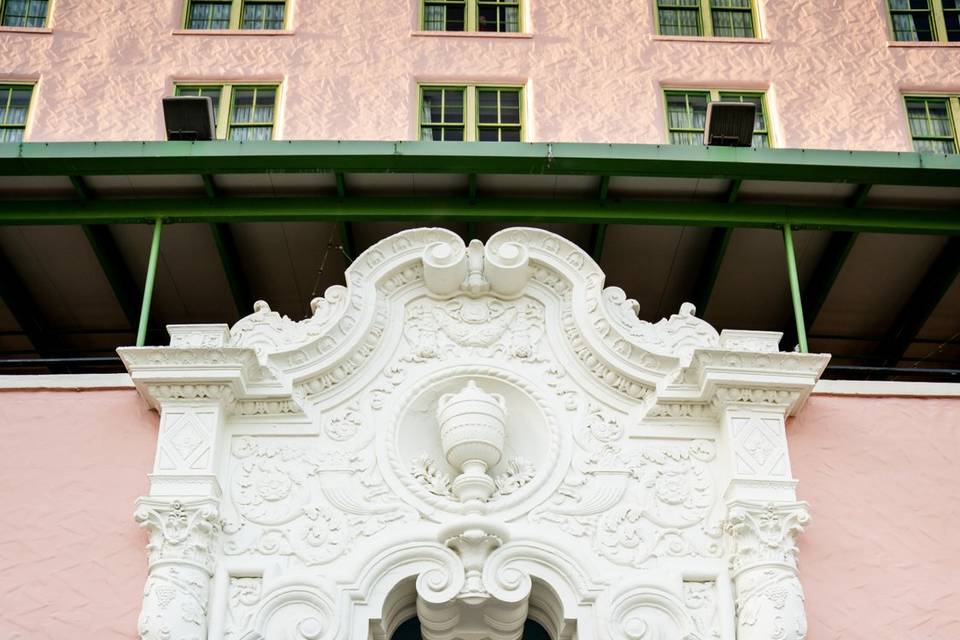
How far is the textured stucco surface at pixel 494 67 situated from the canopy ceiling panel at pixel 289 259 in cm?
238

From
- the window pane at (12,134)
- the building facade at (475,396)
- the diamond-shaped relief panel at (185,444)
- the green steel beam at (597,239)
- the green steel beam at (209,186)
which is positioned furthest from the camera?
the window pane at (12,134)

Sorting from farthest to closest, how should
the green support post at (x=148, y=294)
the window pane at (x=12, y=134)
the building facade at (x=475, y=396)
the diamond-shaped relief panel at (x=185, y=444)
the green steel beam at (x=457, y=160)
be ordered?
the window pane at (x=12, y=134) < the green steel beam at (x=457, y=160) < the green support post at (x=148, y=294) < the diamond-shaped relief panel at (x=185, y=444) < the building facade at (x=475, y=396)

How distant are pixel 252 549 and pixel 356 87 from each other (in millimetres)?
7422

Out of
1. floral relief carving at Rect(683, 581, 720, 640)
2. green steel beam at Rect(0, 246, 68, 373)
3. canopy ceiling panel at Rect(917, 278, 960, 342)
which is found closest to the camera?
floral relief carving at Rect(683, 581, 720, 640)

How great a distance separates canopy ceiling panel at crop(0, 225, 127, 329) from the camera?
14070 mm

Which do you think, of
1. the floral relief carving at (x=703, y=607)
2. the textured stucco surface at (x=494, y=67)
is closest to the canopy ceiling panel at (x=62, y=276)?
the textured stucco surface at (x=494, y=67)

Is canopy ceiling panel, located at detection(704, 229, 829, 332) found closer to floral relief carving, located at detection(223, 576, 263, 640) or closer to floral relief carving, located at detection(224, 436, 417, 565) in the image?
floral relief carving, located at detection(224, 436, 417, 565)

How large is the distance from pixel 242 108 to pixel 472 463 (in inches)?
282

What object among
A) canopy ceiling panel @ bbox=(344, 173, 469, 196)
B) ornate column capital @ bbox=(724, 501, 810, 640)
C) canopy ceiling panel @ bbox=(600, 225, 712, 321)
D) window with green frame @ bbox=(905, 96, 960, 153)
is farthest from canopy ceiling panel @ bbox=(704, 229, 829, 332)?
ornate column capital @ bbox=(724, 501, 810, 640)

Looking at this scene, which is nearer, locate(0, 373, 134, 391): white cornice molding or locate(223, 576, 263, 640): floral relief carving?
locate(223, 576, 263, 640): floral relief carving

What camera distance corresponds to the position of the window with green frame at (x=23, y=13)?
687 inches

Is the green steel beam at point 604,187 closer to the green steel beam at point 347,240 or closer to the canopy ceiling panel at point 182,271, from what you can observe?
the green steel beam at point 347,240

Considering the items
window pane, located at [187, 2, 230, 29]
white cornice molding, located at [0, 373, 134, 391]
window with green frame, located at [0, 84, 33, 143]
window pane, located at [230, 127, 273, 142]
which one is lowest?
white cornice molding, located at [0, 373, 134, 391]

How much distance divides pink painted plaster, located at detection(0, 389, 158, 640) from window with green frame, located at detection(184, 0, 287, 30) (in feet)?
22.9
